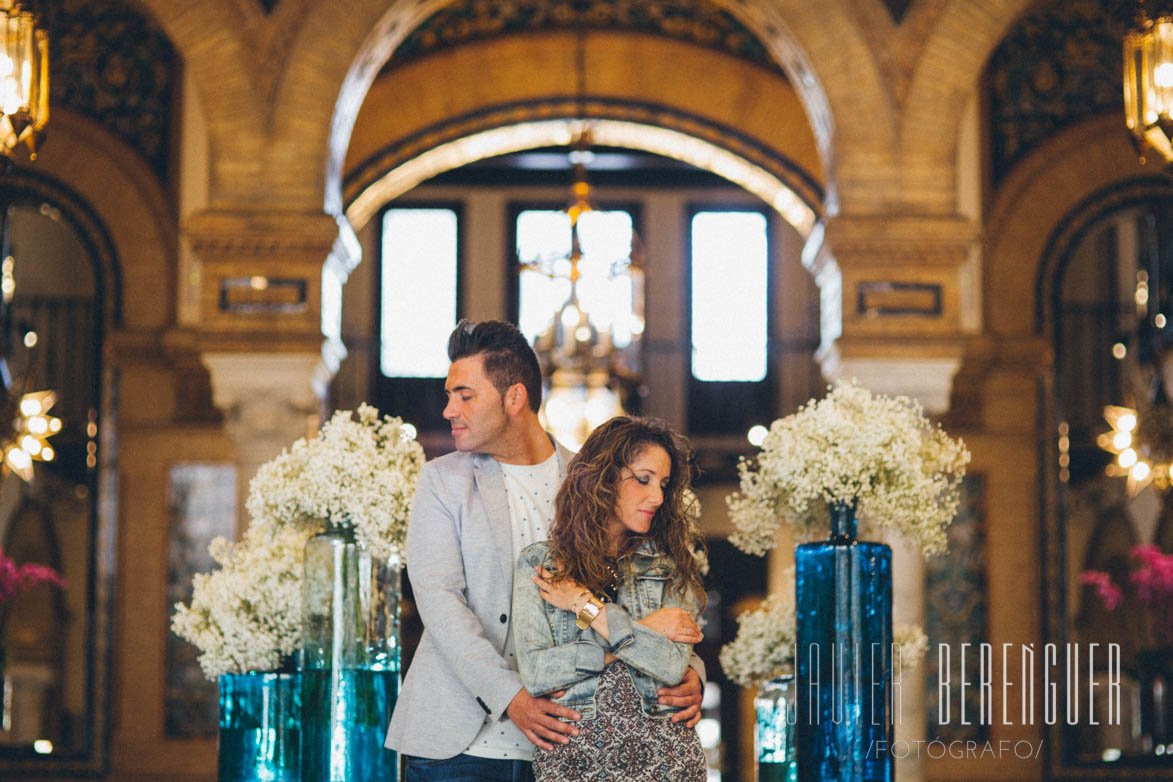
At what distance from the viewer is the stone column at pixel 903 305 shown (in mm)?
7371

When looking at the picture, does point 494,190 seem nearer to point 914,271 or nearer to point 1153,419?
point 1153,419

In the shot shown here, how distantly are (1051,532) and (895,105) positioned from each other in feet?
10.7

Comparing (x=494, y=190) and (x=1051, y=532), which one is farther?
(x=494, y=190)

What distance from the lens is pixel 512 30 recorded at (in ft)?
35.1

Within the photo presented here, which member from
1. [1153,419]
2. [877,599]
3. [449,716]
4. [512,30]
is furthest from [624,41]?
[449,716]

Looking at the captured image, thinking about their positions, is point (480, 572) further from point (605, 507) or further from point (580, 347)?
point (580, 347)

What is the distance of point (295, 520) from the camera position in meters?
4.57

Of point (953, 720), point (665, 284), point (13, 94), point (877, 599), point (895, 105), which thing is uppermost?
point (665, 284)

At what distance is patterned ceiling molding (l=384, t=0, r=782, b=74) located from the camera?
34.4 feet

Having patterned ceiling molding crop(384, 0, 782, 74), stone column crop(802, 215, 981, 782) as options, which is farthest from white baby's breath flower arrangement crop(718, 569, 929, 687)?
patterned ceiling molding crop(384, 0, 782, 74)

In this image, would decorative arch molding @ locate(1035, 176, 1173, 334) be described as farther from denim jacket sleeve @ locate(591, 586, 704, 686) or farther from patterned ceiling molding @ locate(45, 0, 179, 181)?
denim jacket sleeve @ locate(591, 586, 704, 686)

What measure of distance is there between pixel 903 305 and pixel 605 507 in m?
4.43

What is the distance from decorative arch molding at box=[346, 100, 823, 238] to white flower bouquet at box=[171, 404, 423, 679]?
615 cm

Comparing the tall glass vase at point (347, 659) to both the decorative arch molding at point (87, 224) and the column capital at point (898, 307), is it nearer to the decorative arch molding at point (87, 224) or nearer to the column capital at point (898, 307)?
the column capital at point (898, 307)
